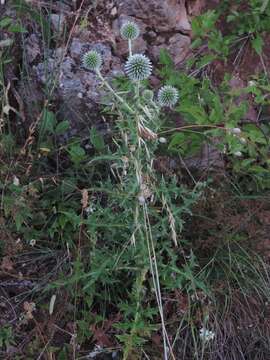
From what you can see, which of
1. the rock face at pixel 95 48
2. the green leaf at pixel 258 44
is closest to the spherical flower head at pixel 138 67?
the rock face at pixel 95 48

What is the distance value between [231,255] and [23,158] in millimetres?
1099

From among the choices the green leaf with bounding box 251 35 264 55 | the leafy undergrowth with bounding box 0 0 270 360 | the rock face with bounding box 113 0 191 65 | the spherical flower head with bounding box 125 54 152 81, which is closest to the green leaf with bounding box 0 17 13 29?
the leafy undergrowth with bounding box 0 0 270 360

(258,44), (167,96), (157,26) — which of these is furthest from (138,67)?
(258,44)

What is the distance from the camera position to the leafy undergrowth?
2.60 meters

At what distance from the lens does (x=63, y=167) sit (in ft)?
10.8

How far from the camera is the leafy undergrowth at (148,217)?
2598mm

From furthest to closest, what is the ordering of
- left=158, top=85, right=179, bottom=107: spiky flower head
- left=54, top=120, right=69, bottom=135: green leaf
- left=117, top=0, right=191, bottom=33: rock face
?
1. left=117, top=0, right=191, bottom=33: rock face
2. left=54, top=120, right=69, bottom=135: green leaf
3. left=158, top=85, right=179, bottom=107: spiky flower head

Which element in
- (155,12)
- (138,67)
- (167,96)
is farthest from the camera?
(155,12)

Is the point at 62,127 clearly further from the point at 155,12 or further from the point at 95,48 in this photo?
the point at 155,12

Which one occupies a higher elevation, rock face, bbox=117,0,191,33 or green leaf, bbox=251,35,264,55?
rock face, bbox=117,0,191,33

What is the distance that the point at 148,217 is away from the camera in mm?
2621

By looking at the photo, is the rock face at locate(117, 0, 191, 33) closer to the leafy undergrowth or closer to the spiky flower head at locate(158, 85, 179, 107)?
the leafy undergrowth

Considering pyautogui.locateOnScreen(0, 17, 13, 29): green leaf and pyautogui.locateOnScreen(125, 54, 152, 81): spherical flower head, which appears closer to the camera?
pyautogui.locateOnScreen(125, 54, 152, 81): spherical flower head

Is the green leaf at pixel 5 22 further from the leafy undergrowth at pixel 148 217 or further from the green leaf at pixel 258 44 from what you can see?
the green leaf at pixel 258 44
